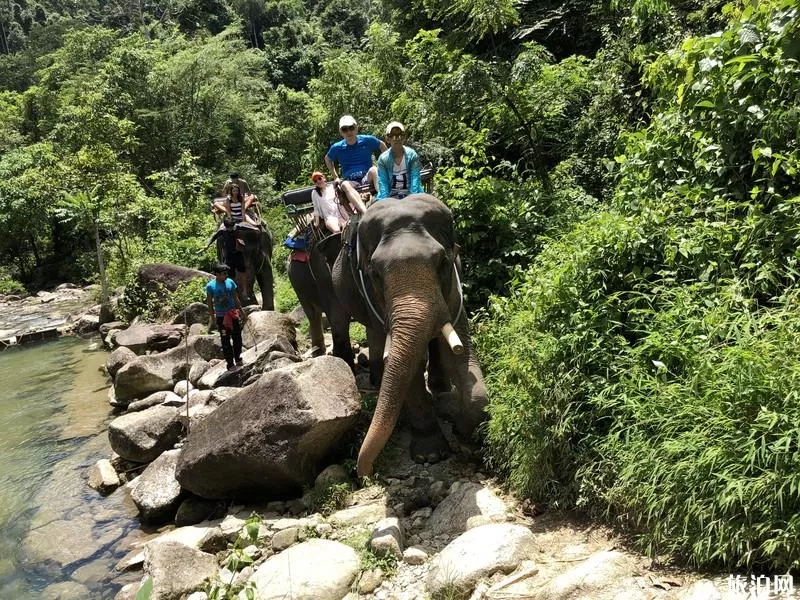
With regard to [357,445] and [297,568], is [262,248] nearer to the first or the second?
[357,445]

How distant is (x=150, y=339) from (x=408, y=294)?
8.89 m

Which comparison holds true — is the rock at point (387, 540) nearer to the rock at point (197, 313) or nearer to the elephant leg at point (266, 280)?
the elephant leg at point (266, 280)

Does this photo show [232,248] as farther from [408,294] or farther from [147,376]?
[408,294]

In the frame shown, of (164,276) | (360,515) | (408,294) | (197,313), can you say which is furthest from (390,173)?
(164,276)

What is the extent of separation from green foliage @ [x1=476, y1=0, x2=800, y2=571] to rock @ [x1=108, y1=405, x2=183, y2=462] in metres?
3.74

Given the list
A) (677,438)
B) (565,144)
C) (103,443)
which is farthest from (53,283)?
(677,438)

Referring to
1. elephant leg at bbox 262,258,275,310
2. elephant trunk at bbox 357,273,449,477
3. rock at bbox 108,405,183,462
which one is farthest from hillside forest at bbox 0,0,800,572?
rock at bbox 108,405,183,462

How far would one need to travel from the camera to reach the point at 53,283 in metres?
31.2

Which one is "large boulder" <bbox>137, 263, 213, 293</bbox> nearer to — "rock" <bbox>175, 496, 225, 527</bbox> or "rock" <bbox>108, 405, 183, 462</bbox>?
"rock" <bbox>108, 405, 183, 462</bbox>

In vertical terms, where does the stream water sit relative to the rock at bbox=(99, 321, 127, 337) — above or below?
below

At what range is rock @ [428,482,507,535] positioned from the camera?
4887mm

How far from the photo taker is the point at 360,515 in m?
5.26

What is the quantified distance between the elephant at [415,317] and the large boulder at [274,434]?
20.1 inches

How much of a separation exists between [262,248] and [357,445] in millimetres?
6476
